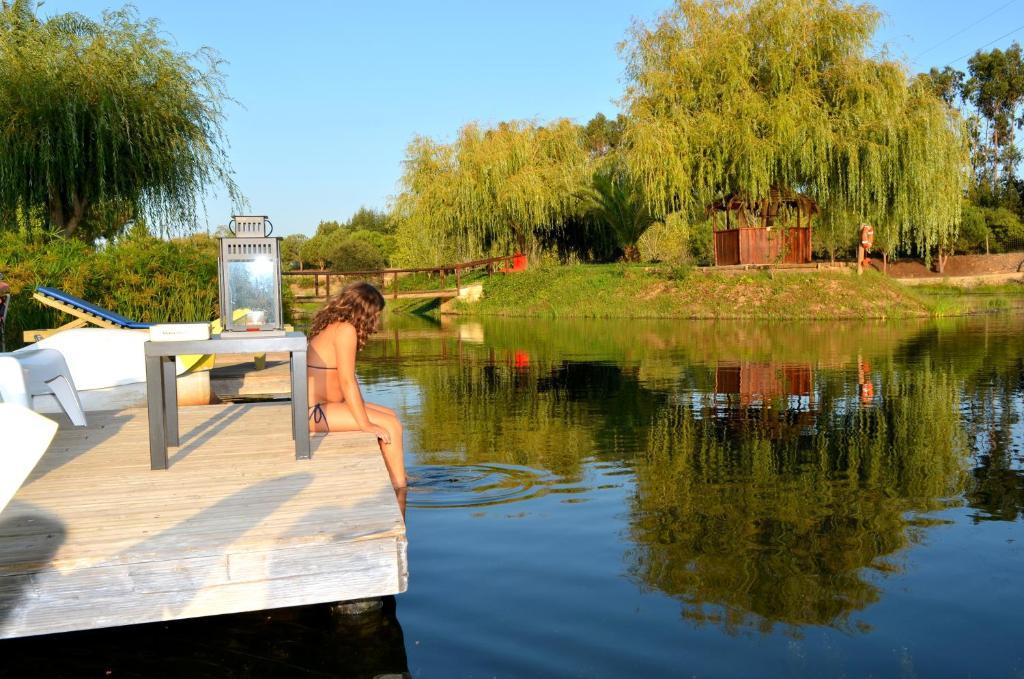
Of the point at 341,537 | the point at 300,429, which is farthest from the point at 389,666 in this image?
the point at 300,429

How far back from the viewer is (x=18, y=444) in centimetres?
322

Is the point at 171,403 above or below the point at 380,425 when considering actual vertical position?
above

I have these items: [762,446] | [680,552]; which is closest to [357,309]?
[680,552]

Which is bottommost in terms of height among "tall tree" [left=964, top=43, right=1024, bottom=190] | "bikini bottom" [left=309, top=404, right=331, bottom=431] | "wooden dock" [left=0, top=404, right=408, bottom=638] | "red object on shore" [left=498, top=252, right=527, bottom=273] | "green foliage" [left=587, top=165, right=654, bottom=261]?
"wooden dock" [left=0, top=404, right=408, bottom=638]

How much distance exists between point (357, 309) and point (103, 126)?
11281 millimetres

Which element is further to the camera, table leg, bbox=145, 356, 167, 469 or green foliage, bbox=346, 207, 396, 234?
green foliage, bbox=346, 207, 396, 234

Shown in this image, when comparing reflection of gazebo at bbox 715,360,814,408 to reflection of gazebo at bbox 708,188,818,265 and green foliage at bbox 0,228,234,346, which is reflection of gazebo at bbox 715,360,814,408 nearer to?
green foliage at bbox 0,228,234,346

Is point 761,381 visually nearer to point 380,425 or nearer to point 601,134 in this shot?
point 380,425

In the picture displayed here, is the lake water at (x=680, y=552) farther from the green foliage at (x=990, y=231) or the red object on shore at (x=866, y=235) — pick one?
the green foliage at (x=990, y=231)

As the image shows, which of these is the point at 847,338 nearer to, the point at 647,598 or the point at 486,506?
the point at 486,506

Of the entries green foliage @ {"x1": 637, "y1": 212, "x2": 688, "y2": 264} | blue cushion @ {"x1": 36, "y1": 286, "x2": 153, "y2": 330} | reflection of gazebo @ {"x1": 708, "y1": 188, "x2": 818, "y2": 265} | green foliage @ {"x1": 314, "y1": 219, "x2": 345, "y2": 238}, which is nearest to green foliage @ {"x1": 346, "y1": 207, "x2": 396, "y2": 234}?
green foliage @ {"x1": 314, "y1": 219, "x2": 345, "y2": 238}

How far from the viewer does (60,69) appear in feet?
50.0

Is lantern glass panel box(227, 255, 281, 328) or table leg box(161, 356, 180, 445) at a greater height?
lantern glass panel box(227, 255, 281, 328)

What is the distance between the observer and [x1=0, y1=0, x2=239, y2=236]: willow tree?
14570 millimetres
